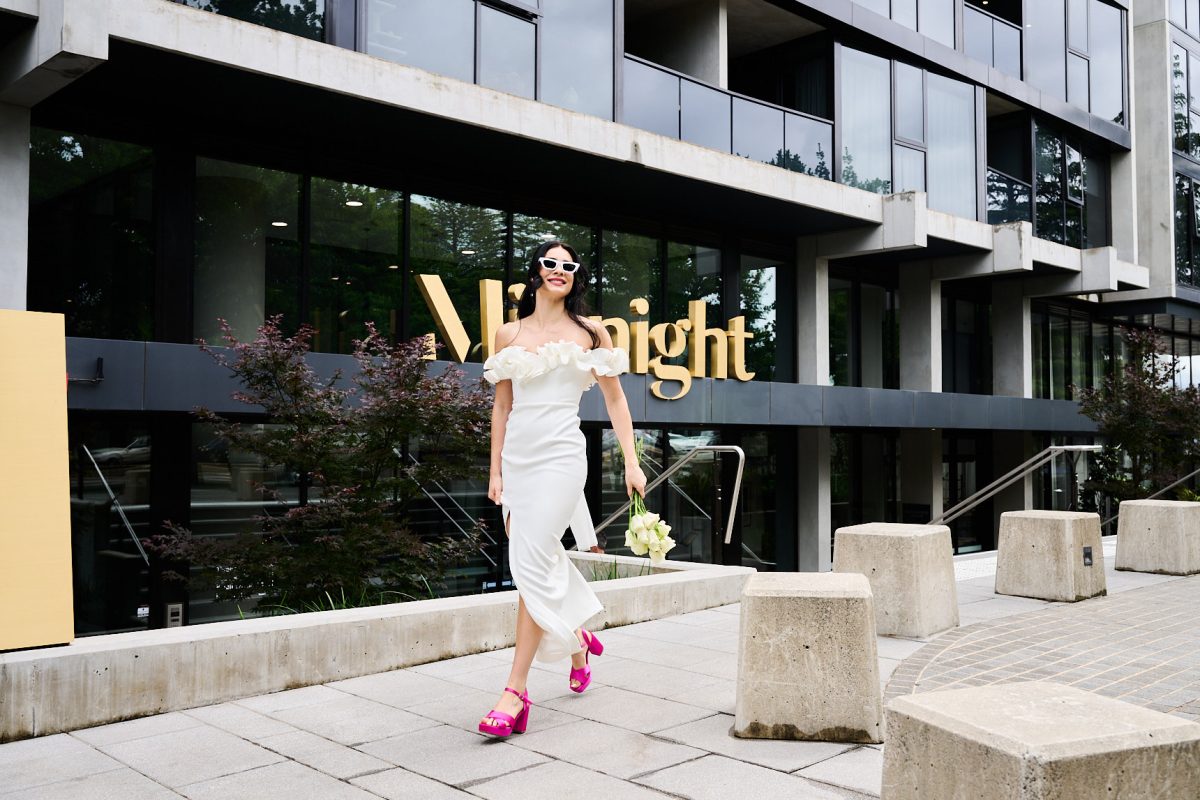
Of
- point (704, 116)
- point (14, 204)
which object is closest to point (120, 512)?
point (14, 204)

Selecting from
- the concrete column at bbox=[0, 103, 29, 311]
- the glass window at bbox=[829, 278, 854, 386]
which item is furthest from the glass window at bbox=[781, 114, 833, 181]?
the concrete column at bbox=[0, 103, 29, 311]

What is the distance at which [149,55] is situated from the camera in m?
9.27

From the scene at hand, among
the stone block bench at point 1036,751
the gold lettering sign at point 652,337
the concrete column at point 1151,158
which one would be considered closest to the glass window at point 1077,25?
the concrete column at point 1151,158

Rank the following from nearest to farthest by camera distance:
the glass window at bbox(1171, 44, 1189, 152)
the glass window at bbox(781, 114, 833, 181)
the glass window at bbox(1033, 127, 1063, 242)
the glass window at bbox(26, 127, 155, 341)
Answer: the glass window at bbox(26, 127, 155, 341) < the glass window at bbox(781, 114, 833, 181) < the glass window at bbox(1033, 127, 1063, 242) < the glass window at bbox(1171, 44, 1189, 152)

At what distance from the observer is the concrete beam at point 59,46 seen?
26.6 ft

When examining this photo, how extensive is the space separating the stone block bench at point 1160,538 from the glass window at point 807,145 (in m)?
7.53

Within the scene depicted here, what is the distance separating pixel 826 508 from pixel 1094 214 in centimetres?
1202

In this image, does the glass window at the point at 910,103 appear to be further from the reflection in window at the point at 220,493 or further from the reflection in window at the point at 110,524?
the reflection in window at the point at 110,524

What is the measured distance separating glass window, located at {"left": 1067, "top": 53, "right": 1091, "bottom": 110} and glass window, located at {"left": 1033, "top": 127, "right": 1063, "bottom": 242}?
1.19 metres

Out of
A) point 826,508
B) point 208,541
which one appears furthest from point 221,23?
point 826,508

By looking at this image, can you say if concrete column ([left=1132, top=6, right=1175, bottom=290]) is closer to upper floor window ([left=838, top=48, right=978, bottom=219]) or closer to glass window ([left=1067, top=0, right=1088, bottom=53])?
glass window ([left=1067, top=0, right=1088, bottom=53])

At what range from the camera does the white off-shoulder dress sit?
5.11m

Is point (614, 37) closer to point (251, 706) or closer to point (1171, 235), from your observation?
point (251, 706)

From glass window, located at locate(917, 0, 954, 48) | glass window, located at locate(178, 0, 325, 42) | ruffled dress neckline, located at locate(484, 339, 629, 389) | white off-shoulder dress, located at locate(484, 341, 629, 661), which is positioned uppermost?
glass window, located at locate(917, 0, 954, 48)
